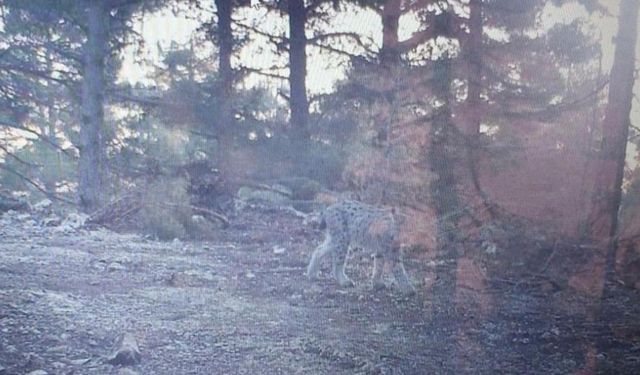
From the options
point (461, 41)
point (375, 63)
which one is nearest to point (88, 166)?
point (375, 63)

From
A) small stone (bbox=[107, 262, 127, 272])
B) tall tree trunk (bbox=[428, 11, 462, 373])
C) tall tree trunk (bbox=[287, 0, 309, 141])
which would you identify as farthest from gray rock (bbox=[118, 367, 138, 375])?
tall tree trunk (bbox=[287, 0, 309, 141])

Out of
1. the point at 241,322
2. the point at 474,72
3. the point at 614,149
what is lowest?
the point at 241,322

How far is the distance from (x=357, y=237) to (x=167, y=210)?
44.2 inches

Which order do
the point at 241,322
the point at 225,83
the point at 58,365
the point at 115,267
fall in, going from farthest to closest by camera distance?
the point at 225,83 < the point at 115,267 < the point at 241,322 < the point at 58,365

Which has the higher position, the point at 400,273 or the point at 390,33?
the point at 390,33

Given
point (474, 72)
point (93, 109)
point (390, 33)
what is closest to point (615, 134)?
point (474, 72)

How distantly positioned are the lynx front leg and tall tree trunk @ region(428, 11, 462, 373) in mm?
432

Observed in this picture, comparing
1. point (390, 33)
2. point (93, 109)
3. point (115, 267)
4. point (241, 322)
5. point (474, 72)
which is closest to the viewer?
point (241, 322)

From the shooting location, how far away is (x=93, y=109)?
4.73 meters

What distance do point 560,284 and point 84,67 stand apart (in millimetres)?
3671

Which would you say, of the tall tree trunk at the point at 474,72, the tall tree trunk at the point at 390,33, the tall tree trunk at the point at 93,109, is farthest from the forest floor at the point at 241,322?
the tall tree trunk at the point at 93,109

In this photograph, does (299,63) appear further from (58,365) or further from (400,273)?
(58,365)

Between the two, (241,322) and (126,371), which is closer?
(126,371)

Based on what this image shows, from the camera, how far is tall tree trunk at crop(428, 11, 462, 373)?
245cm
